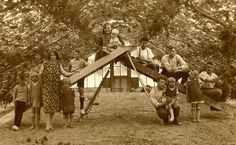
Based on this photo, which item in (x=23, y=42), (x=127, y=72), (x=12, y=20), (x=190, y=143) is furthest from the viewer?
(x=127, y=72)

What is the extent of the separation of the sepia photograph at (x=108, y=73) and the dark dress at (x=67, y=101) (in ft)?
0.08

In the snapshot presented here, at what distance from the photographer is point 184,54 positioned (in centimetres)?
1978

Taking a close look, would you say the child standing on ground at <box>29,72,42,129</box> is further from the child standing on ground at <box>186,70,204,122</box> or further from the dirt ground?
the child standing on ground at <box>186,70,204,122</box>

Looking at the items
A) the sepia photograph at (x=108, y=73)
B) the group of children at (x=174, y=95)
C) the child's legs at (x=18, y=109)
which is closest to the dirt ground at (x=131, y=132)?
the sepia photograph at (x=108, y=73)

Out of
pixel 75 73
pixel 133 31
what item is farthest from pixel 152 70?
pixel 133 31

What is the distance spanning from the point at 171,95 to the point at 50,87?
289cm

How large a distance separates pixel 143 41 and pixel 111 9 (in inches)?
274

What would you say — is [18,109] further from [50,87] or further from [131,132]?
[131,132]

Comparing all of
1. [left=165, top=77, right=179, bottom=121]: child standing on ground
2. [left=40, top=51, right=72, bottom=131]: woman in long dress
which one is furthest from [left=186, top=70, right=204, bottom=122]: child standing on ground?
[left=40, top=51, right=72, bottom=131]: woman in long dress

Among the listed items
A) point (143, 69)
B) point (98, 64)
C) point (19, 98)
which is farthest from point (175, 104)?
point (19, 98)

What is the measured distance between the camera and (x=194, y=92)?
1162 centimetres

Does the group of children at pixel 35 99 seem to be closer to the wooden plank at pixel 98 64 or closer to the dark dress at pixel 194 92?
the wooden plank at pixel 98 64

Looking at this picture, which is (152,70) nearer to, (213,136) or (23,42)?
(213,136)

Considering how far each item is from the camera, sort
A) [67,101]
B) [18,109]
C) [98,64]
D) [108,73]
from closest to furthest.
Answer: [67,101] → [18,109] → [98,64] → [108,73]
